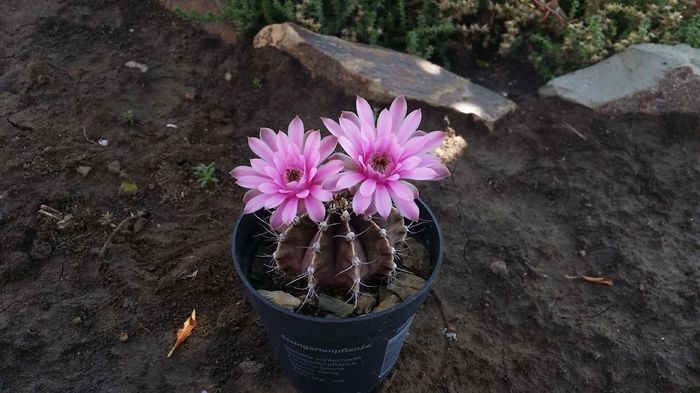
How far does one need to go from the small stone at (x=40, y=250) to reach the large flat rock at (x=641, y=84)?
2.82 metres

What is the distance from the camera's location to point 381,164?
1574 mm

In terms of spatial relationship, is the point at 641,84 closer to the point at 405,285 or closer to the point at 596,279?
the point at 596,279

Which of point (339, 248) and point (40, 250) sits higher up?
point (339, 248)

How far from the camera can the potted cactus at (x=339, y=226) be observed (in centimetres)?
156

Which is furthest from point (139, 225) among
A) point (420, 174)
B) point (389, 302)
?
point (420, 174)

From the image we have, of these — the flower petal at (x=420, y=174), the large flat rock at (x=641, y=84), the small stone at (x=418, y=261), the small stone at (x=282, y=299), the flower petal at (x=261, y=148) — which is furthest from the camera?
the large flat rock at (x=641, y=84)

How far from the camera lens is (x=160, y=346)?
2336mm

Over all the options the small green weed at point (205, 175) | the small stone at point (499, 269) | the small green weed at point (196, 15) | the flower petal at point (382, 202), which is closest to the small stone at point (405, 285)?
the flower petal at point (382, 202)

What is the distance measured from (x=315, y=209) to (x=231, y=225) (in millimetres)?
1313

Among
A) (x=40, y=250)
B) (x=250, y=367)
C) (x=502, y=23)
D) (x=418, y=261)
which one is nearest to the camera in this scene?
(x=418, y=261)

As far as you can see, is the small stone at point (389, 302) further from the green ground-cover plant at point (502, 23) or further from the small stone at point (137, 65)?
the small stone at point (137, 65)

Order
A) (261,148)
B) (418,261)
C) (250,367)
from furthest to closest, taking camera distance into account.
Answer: (250,367) < (418,261) < (261,148)

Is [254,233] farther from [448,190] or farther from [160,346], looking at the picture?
[448,190]

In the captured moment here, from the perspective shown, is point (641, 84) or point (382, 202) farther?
point (641, 84)
